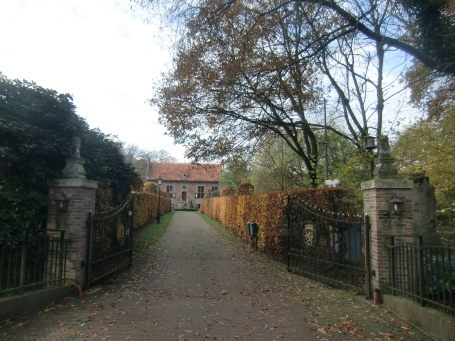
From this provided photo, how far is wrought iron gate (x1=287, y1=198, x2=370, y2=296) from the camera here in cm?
697

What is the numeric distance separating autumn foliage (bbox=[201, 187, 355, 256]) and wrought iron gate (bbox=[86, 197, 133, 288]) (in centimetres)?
427

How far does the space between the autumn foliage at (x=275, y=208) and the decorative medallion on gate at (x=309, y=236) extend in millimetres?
485

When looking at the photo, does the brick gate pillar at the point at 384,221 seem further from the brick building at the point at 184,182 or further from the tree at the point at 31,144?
the brick building at the point at 184,182

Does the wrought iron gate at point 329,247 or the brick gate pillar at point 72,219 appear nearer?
the brick gate pillar at point 72,219

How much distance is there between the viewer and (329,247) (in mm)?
7969

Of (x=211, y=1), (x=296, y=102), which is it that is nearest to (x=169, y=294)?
(x=211, y=1)

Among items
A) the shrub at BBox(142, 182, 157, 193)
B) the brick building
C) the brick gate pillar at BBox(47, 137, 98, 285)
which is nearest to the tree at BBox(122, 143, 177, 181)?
the brick building

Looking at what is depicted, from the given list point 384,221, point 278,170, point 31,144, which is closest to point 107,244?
point 31,144

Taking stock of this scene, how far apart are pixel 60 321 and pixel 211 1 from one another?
6.08 m

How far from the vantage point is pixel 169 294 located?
679 cm

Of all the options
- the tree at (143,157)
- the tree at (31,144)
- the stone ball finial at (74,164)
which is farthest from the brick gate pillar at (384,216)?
the tree at (143,157)

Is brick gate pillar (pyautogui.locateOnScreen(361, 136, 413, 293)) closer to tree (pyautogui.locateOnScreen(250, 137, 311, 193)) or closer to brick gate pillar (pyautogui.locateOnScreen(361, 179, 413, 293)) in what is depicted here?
brick gate pillar (pyautogui.locateOnScreen(361, 179, 413, 293))

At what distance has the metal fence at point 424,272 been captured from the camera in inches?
179

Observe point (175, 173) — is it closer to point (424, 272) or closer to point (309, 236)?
point (309, 236)
